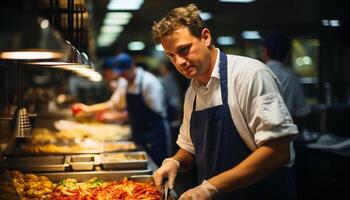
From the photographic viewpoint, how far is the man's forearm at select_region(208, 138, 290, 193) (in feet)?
7.78

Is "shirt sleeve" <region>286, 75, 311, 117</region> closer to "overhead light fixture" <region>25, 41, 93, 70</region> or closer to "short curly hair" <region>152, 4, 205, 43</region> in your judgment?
"overhead light fixture" <region>25, 41, 93, 70</region>

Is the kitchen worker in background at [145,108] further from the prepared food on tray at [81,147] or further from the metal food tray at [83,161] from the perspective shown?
the metal food tray at [83,161]

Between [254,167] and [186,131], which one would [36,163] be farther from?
[254,167]

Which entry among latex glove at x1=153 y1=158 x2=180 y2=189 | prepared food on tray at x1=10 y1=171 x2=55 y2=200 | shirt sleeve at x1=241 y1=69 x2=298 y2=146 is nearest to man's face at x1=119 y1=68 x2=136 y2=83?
prepared food on tray at x1=10 y1=171 x2=55 y2=200

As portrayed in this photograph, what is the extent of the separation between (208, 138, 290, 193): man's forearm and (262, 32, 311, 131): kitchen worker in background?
2.91 meters

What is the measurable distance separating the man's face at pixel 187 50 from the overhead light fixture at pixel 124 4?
4.72m

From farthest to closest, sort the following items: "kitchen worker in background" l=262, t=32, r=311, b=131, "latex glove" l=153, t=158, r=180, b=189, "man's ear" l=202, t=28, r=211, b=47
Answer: "kitchen worker in background" l=262, t=32, r=311, b=131
"latex glove" l=153, t=158, r=180, b=189
"man's ear" l=202, t=28, r=211, b=47

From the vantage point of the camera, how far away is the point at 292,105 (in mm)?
5281

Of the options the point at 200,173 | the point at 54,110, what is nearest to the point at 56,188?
the point at 200,173

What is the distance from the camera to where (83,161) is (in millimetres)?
4414

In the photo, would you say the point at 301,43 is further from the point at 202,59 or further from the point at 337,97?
the point at 202,59

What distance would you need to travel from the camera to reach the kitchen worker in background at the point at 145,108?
6406mm

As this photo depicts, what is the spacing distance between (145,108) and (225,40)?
21.7ft

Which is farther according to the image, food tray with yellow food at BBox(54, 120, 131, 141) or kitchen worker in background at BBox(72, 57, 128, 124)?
kitchen worker in background at BBox(72, 57, 128, 124)
